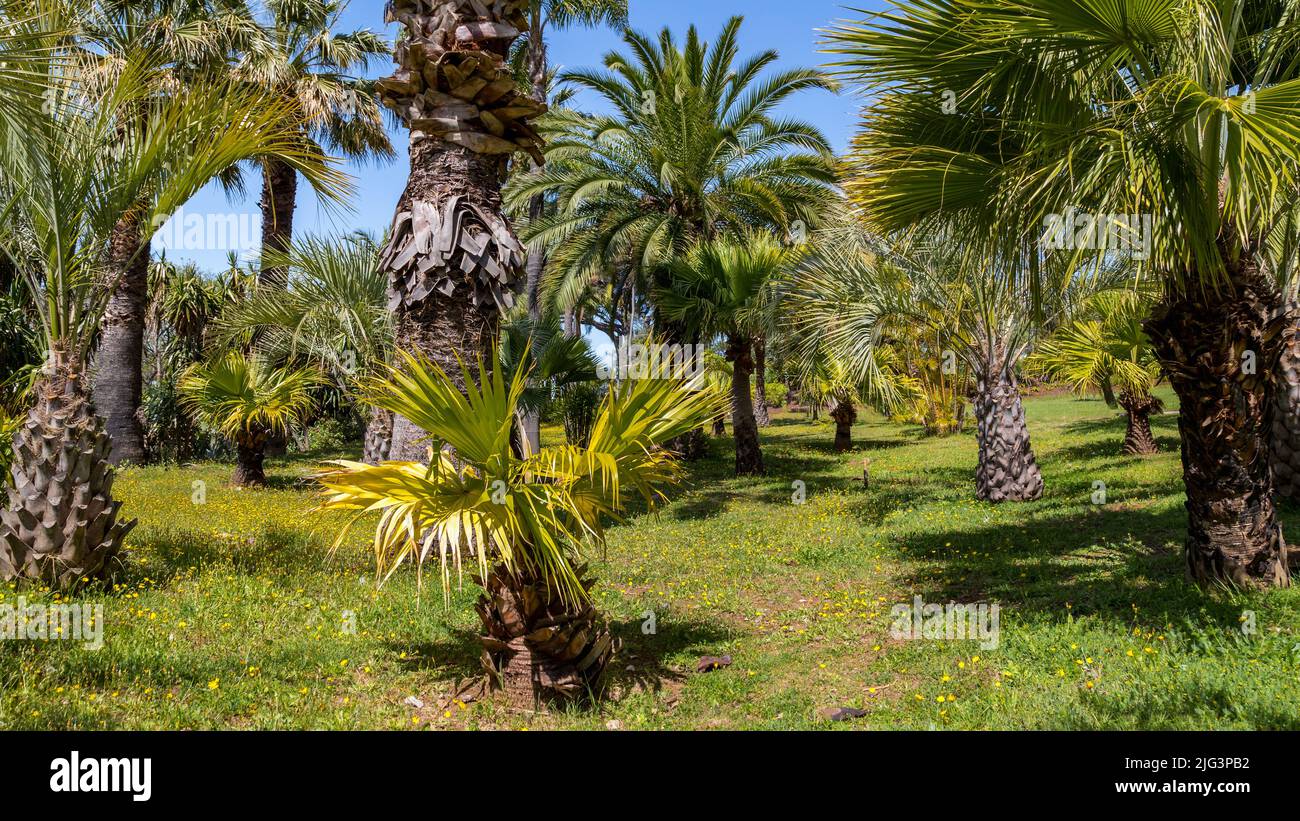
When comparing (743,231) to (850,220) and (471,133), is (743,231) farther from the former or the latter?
(471,133)

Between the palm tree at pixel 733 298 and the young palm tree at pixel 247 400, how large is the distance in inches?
279

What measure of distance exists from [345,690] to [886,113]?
221 inches

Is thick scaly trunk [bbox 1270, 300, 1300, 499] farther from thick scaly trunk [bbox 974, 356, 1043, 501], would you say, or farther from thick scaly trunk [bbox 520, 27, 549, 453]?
thick scaly trunk [bbox 520, 27, 549, 453]

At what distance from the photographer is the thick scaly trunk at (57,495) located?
227 inches

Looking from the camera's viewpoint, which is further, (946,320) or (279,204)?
(279,204)

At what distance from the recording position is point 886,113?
619 cm

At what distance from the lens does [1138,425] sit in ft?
48.8

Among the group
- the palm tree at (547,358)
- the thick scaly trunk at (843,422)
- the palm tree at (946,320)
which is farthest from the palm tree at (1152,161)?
the thick scaly trunk at (843,422)

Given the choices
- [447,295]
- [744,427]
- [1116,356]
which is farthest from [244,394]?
[1116,356]

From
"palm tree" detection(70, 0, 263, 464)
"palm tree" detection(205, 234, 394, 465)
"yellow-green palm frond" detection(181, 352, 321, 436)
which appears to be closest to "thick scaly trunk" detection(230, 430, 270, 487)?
"yellow-green palm frond" detection(181, 352, 321, 436)

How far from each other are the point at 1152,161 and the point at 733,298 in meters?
10.5

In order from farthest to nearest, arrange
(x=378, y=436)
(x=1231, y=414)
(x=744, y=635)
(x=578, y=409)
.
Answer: (x=578, y=409) → (x=378, y=436) → (x=744, y=635) → (x=1231, y=414)

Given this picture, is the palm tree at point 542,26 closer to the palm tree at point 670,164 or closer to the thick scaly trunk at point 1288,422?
the palm tree at point 670,164

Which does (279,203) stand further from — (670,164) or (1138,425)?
(1138,425)
